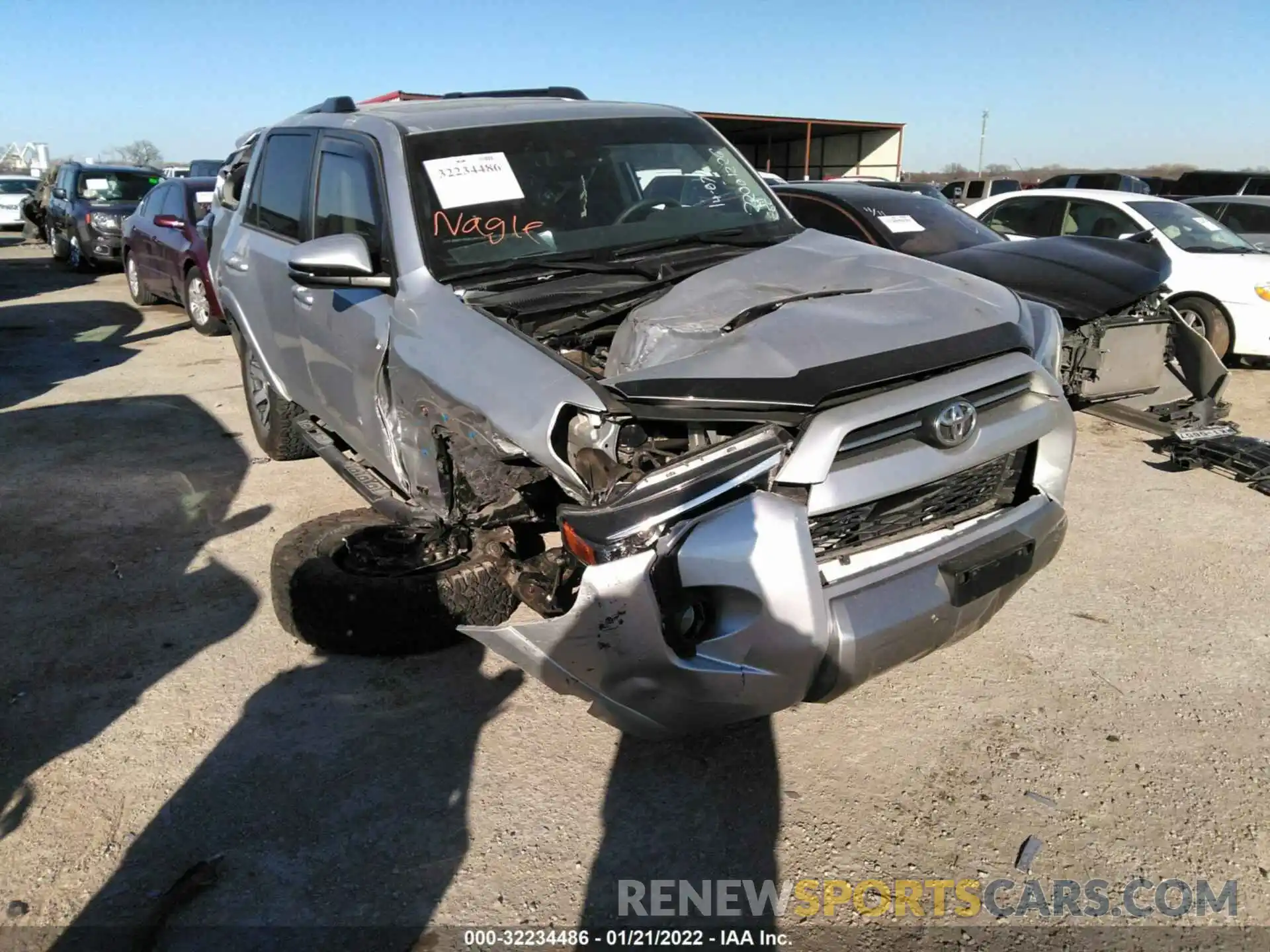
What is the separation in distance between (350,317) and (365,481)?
28.8 inches

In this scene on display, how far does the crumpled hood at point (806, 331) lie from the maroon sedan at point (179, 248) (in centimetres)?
786

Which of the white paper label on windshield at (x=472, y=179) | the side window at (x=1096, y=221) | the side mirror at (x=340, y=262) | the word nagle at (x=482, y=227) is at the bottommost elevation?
the side window at (x=1096, y=221)

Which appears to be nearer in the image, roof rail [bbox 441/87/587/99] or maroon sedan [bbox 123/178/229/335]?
roof rail [bbox 441/87/587/99]

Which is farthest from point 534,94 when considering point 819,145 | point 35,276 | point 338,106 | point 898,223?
point 819,145

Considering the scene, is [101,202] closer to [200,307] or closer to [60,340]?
[60,340]

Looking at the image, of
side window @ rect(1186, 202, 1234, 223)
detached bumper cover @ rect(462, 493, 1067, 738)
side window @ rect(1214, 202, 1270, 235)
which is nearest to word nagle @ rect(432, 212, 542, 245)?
detached bumper cover @ rect(462, 493, 1067, 738)

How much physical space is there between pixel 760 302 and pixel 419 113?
6.22 feet

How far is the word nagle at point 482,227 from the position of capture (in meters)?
3.39

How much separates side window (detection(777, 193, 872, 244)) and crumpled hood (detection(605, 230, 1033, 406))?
3.58m

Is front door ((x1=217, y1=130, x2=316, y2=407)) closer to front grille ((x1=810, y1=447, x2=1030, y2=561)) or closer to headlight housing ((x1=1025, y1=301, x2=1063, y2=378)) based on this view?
front grille ((x1=810, y1=447, x2=1030, y2=561))

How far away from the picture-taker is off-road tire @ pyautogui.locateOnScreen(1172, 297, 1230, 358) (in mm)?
7609

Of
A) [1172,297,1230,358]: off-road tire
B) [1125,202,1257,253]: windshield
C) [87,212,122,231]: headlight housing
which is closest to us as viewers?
[1172,297,1230,358]: off-road tire

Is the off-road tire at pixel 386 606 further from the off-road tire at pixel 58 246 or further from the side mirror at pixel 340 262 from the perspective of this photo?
the off-road tire at pixel 58 246

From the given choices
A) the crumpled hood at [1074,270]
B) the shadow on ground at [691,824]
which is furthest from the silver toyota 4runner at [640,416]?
the crumpled hood at [1074,270]
